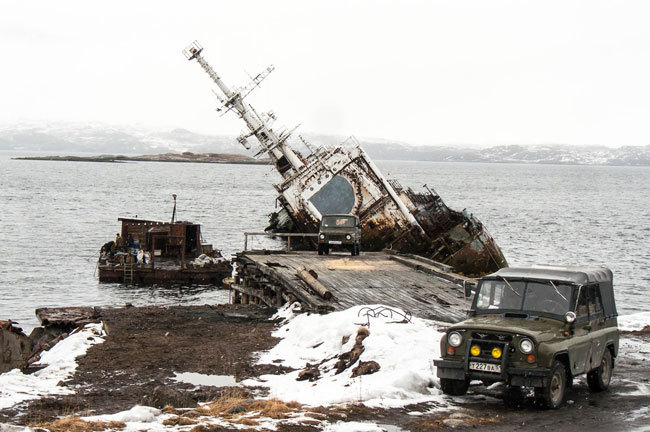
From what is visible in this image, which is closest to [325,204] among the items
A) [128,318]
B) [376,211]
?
[376,211]

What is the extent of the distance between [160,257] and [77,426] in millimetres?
41614

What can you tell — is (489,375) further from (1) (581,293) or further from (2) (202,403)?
(2) (202,403)

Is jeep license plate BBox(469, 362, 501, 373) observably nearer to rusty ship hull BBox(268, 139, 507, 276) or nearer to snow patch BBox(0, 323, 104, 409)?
snow patch BBox(0, 323, 104, 409)

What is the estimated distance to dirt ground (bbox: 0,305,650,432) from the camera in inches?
473

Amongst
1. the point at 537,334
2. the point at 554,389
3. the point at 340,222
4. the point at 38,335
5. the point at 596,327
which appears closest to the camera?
the point at 537,334

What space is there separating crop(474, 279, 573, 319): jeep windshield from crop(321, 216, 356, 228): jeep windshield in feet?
64.2

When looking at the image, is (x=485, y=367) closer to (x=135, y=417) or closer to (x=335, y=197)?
(x=135, y=417)

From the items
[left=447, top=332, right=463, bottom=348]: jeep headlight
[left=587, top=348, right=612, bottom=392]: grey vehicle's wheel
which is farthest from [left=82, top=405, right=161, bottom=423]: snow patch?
[left=587, top=348, right=612, bottom=392]: grey vehicle's wheel

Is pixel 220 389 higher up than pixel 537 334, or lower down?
lower down

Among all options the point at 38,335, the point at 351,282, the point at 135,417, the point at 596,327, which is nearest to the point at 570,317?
the point at 596,327

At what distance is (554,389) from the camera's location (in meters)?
12.8

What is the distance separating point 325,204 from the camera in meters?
46.3

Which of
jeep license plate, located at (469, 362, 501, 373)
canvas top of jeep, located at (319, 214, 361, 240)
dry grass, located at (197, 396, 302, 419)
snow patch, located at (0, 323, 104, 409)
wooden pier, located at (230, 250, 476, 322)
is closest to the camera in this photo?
dry grass, located at (197, 396, 302, 419)

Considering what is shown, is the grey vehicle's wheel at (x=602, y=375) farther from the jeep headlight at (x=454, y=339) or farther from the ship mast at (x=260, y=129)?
the ship mast at (x=260, y=129)
